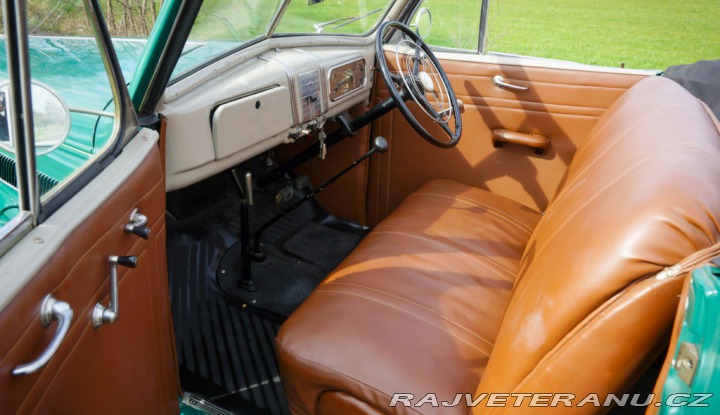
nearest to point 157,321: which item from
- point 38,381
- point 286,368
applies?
point 286,368

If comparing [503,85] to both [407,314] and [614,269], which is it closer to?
[407,314]

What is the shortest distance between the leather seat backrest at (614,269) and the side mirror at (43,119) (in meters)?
0.98

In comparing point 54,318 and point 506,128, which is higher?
point 54,318

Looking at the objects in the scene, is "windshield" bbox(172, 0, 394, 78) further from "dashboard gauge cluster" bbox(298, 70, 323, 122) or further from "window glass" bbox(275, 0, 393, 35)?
"dashboard gauge cluster" bbox(298, 70, 323, 122)

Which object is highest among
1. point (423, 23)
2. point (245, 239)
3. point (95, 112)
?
point (423, 23)

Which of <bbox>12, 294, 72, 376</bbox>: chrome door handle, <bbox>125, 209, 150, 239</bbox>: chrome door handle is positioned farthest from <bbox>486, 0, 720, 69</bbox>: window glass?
<bbox>12, 294, 72, 376</bbox>: chrome door handle

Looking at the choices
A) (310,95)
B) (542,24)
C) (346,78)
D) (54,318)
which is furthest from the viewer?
(542,24)

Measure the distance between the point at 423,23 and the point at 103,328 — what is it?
2.17 metres

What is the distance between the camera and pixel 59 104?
92 cm

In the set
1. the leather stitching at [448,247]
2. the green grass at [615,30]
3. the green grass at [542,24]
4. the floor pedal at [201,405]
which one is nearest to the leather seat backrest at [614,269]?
the leather stitching at [448,247]

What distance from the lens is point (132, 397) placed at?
113 cm

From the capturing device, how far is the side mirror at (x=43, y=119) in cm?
82

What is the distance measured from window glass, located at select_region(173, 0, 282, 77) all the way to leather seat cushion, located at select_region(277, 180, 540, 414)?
0.88 m

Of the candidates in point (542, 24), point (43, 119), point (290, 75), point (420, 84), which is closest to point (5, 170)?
point (43, 119)
